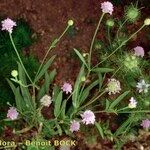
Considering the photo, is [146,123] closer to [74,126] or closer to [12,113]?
[74,126]

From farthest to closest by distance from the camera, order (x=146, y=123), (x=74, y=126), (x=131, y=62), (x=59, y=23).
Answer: (x=59, y=23), (x=146, y=123), (x=74, y=126), (x=131, y=62)

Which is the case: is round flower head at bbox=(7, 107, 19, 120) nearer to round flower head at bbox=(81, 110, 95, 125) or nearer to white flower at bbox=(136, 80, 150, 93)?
round flower head at bbox=(81, 110, 95, 125)

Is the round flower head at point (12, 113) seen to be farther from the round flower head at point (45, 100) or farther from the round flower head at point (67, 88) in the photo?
the round flower head at point (67, 88)

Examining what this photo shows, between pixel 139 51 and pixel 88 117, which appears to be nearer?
pixel 88 117

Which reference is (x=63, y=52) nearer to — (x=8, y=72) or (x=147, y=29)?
(x=8, y=72)

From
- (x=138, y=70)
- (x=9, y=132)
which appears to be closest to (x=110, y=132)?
(x=138, y=70)

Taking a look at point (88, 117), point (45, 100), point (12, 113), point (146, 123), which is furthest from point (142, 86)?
point (12, 113)

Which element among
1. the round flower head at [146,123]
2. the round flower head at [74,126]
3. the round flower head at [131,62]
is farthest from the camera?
the round flower head at [146,123]

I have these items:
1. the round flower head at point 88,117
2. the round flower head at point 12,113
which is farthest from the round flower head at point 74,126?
the round flower head at point 12,113
